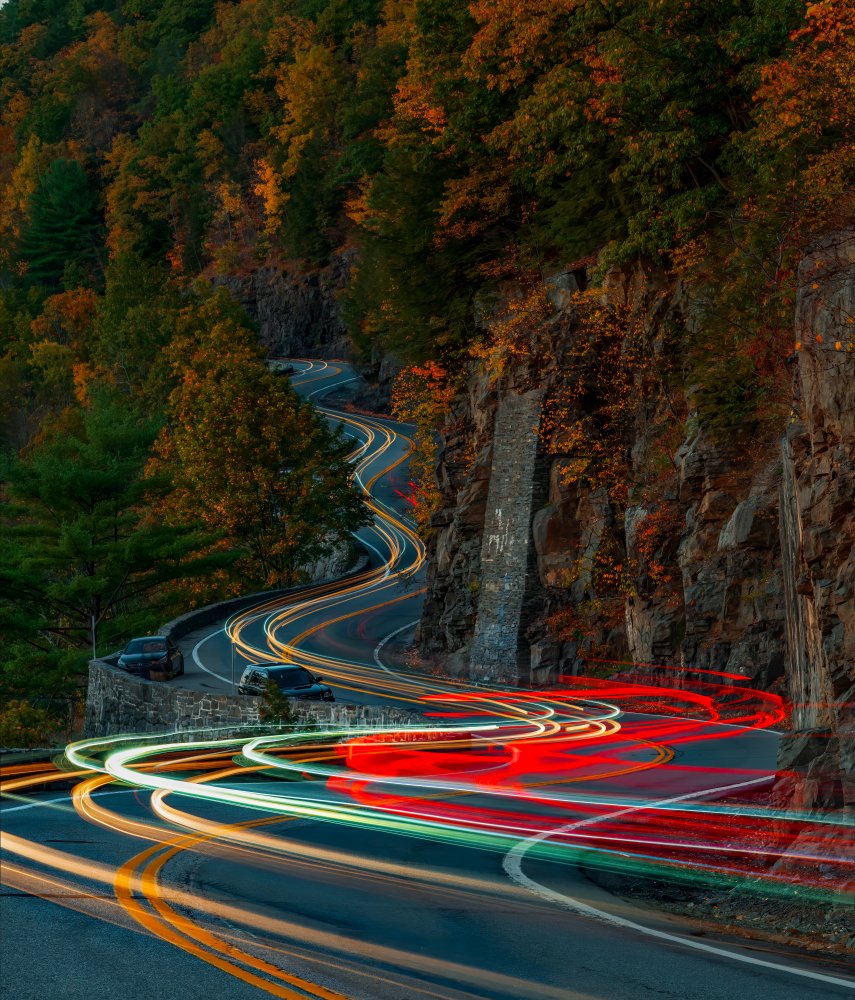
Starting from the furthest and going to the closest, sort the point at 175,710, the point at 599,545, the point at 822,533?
1. the point at 599,545
2. the point at 175,710
3. the point at 822,533

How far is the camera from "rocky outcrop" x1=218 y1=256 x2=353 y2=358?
337 ft

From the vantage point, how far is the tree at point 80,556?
150 feet

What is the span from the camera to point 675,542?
27312mm

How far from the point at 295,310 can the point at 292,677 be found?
78.7 metres

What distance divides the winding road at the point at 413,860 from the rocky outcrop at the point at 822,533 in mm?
869

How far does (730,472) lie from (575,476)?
6.07m

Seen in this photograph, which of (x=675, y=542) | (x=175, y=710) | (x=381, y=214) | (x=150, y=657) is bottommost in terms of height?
(x=175, y=710)

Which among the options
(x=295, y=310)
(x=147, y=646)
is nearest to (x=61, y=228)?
(x=295, y=310)

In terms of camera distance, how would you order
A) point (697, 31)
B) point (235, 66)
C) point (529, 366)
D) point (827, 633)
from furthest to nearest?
point (235, 66), point (529, 366), point (697, 31), point (827, 633)

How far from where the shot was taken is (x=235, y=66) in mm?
121312

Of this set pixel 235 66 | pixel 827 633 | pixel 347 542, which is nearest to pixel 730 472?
pixel 827 633

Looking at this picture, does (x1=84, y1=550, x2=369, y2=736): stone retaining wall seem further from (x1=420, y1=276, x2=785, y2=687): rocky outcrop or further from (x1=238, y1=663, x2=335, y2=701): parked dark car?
(x1=420, y1=276, x2=785, y2=687): rocky outcrop

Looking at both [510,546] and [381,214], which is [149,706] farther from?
[381,214]

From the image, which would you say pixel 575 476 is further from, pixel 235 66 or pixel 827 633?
pixel 235 66
